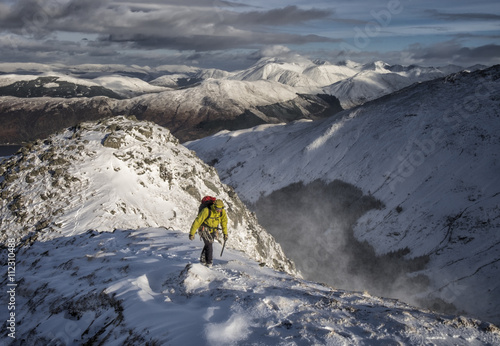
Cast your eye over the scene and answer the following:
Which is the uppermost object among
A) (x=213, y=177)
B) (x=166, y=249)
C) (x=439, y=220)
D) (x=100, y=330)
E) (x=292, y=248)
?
(x=100, y=330)

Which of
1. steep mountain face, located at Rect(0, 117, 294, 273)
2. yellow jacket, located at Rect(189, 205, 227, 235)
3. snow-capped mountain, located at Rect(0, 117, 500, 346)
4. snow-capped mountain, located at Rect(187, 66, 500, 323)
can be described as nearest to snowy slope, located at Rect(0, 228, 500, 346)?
snow-capped mountain, located at Rect(0, 117, 500, 346)

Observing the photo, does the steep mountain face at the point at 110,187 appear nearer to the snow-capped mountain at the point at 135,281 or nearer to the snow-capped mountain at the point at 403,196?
the snow-capped mountain at the point at 135,281

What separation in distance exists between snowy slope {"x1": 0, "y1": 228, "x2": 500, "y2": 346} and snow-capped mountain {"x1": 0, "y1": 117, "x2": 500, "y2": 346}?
4 cm

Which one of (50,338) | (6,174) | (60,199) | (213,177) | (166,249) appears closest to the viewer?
(50,338)

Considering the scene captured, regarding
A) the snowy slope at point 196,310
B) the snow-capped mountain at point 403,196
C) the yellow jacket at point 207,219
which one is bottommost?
the snow-capped mountain at point 403,196

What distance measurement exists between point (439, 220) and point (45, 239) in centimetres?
3808

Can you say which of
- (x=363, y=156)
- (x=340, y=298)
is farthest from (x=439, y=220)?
(x=340, y=298)

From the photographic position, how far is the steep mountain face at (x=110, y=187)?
22.8 metres

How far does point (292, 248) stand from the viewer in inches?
1822

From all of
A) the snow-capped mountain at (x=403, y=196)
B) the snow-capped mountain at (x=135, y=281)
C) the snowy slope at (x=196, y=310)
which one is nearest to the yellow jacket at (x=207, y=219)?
the snow-capped mountain at (x=135, y=281)

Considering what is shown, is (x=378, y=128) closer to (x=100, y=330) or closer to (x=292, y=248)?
(x=292, y=248)

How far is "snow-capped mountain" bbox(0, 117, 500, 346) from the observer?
7.93 metres

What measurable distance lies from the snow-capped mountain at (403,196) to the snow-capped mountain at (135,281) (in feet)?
56.3

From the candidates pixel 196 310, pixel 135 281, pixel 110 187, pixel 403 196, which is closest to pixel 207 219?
pixel 135 281
